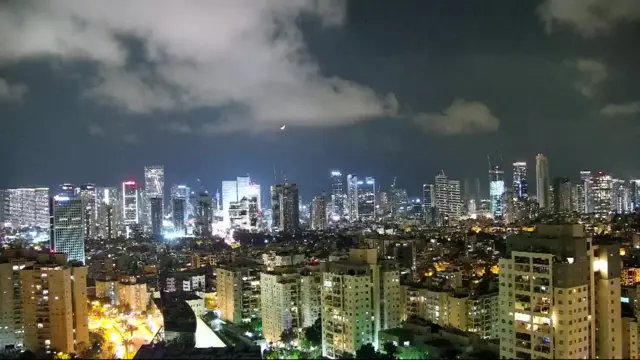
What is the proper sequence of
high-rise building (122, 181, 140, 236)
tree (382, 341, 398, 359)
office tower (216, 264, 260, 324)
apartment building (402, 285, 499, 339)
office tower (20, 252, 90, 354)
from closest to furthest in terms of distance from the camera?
tree (382, 341, 398, 359) < office tower (20, 252, 90, 354) < apartment building (402, 285, 499, 339) < office tower (216, 264, 260, 324) < high-rise building (122, 181, 140, 236)

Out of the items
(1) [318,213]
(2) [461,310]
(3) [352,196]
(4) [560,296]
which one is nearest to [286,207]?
(1) [318,213]

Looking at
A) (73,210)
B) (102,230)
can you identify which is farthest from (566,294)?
(102,230)

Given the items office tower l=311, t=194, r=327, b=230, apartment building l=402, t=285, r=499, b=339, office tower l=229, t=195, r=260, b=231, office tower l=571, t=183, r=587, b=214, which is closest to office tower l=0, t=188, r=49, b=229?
office tower l=229, t=195, r=260, b=231

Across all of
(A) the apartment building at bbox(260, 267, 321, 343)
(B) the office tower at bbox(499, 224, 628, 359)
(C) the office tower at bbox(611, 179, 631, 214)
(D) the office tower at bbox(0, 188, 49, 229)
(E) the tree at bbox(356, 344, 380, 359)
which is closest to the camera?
(B) the office tower at bbox(499, 224, 628, 359)

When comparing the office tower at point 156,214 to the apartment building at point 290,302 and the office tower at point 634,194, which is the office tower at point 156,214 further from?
the office tower at point 634,194

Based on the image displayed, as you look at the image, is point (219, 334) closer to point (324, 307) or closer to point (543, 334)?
point (324, 307)

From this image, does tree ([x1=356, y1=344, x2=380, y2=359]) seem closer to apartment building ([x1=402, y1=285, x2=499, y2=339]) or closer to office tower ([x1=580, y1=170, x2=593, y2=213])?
apartment building ([x1=402, y1=285, x2=499, y2=339])

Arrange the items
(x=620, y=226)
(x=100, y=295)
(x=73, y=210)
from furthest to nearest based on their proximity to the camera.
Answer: (x=73, y=210), (x=620, y=226), (x=100, y=295)
